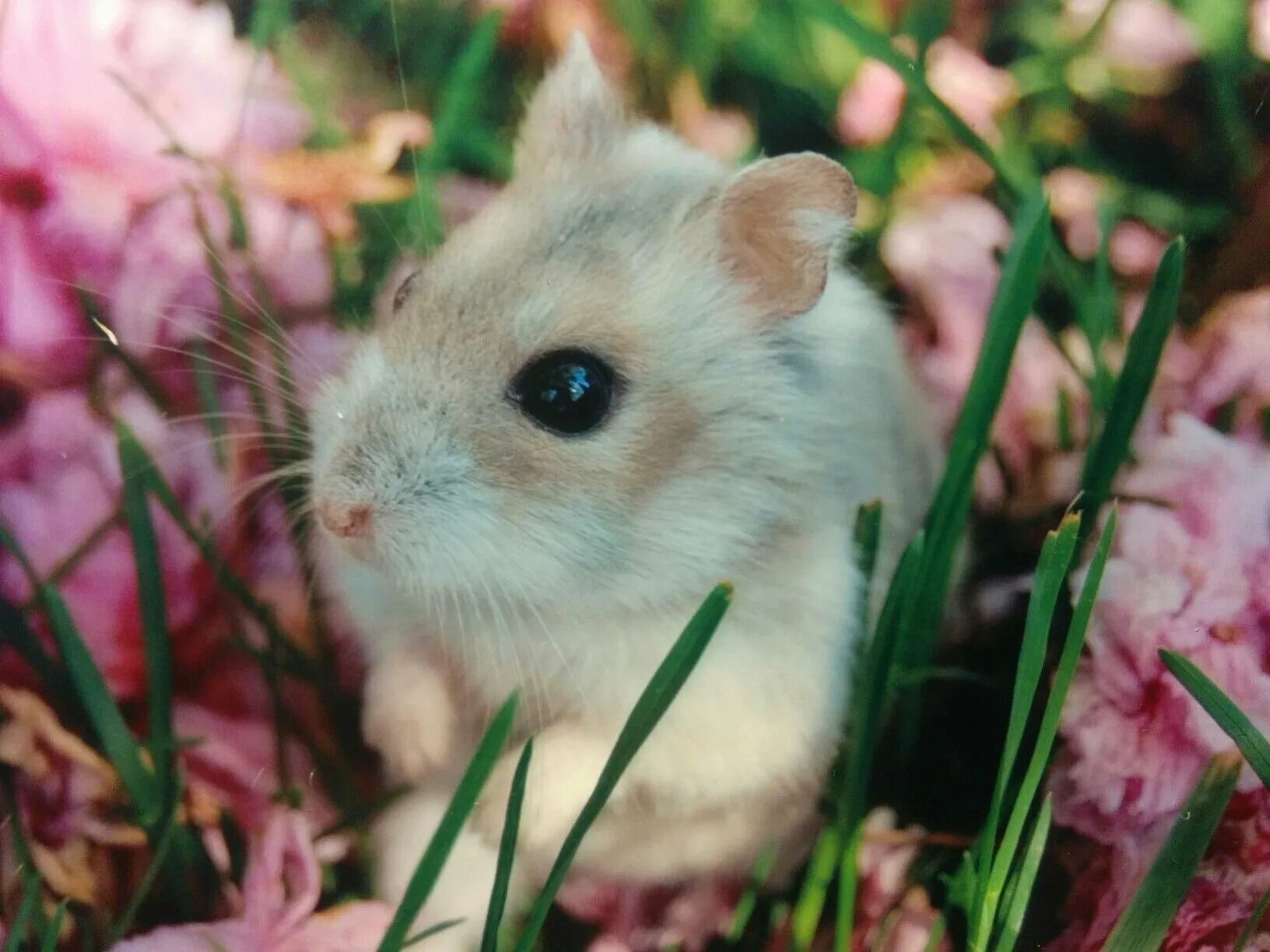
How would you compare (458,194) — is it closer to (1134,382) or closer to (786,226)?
(786,226)

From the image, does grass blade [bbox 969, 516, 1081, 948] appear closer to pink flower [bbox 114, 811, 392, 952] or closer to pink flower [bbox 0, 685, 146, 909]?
pink flower [bbox 114, 811, 392, 952]

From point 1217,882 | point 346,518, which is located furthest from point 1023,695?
point 346,518

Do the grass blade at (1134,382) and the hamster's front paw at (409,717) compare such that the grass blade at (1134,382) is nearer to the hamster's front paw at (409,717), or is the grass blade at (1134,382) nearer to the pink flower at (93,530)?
the hamster's front paw at (409,717)

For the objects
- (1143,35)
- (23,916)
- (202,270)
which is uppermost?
(1143,35)

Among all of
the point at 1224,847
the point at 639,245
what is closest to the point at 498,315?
the point at 639,245

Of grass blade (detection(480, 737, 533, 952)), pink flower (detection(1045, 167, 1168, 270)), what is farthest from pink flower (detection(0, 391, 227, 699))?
pink flower (detection(1045, 167, 1168, 270))

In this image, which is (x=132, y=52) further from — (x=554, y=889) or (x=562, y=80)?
(x=554, y=889)
